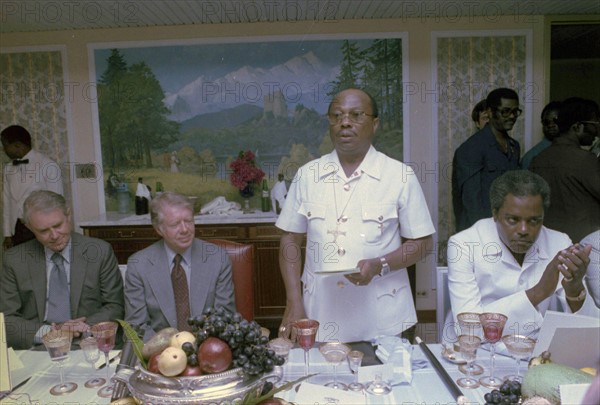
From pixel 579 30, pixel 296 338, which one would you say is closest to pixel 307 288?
pixel 296 338

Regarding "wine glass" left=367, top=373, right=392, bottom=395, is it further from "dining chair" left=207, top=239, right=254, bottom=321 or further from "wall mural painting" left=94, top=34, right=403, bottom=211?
"wall mural painting" left=94, top=34, right=403, bottom=211

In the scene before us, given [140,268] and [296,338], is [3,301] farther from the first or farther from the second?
[296,338]

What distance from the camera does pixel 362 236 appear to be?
6.49 ft

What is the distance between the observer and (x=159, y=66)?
4.12 meters

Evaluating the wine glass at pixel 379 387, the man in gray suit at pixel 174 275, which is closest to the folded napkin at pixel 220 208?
the man in gray suit at pixel 174 275

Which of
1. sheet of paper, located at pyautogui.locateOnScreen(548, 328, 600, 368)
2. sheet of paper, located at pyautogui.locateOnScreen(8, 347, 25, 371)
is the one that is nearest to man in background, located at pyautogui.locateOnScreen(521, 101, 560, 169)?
sheet of paper, located at pyautogui.locateOnScreen(548, 328, 600, 368)

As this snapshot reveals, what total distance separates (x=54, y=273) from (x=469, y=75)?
334 cm

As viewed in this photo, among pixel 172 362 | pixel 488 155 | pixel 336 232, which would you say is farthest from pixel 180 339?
pixel 488 155

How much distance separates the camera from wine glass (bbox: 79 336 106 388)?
1452 millimetres

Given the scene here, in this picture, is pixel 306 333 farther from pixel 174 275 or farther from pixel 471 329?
pixel 174 275

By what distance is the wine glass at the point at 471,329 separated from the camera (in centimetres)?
145

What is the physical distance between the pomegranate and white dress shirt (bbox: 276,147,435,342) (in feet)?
3.21

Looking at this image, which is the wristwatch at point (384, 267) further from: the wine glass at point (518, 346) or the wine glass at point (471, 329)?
the wine glass at point (518, 346)

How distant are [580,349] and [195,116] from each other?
140 inches
